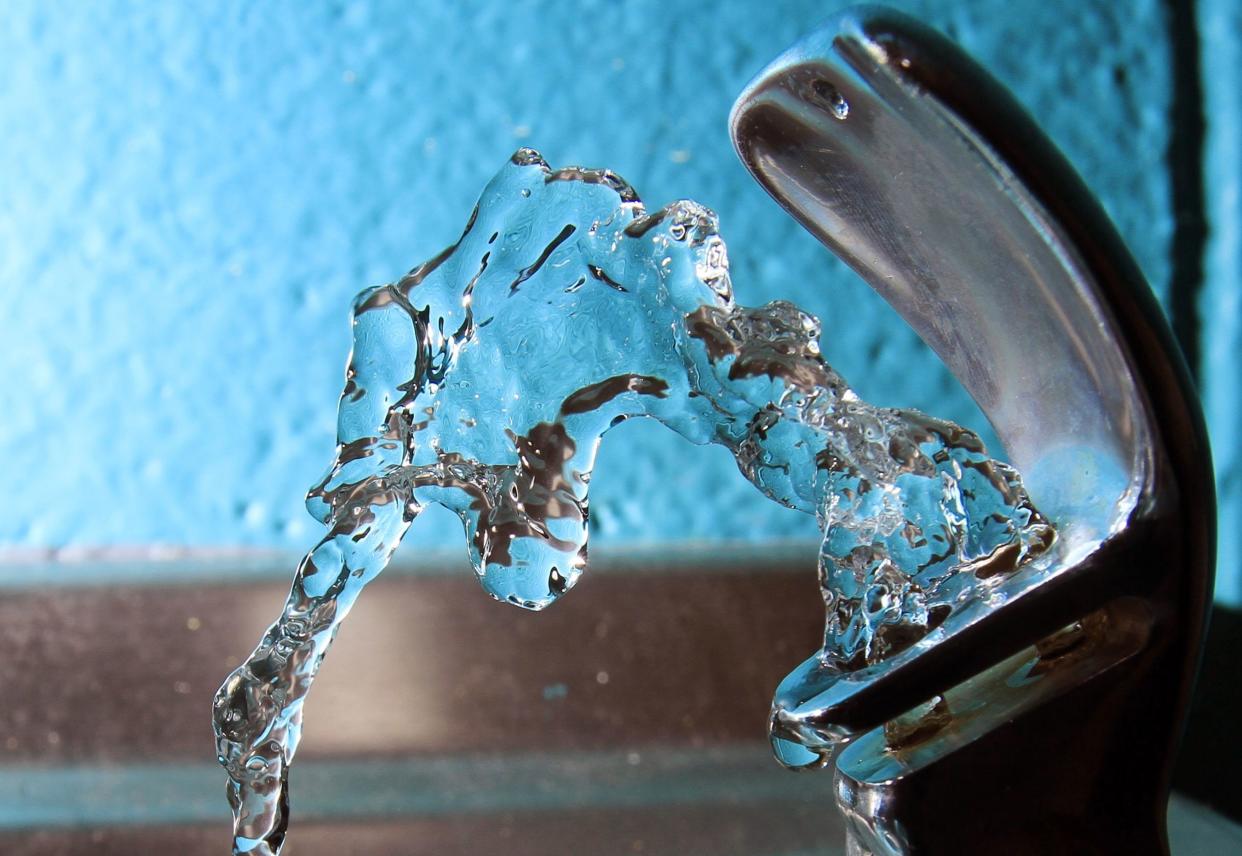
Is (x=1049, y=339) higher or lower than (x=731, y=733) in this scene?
higher

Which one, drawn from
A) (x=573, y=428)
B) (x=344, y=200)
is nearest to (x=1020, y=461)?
(x=573, y=428)

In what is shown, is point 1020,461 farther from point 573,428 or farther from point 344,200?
point 344,200

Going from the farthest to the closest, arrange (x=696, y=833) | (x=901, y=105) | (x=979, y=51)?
(x=979, y=51) → (x=696, y=833) → (x=901, y=105)

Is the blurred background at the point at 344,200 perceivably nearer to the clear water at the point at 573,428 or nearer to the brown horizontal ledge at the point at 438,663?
the brown horizontal ledge at the point at 438,663

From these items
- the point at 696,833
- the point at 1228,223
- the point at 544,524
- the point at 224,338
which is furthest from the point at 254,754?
the point at 1228,223

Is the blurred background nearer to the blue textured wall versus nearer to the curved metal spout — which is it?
the blue textured wall

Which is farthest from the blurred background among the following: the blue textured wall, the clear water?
the clear water

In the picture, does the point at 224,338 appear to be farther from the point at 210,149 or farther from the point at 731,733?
the point at 731,733
